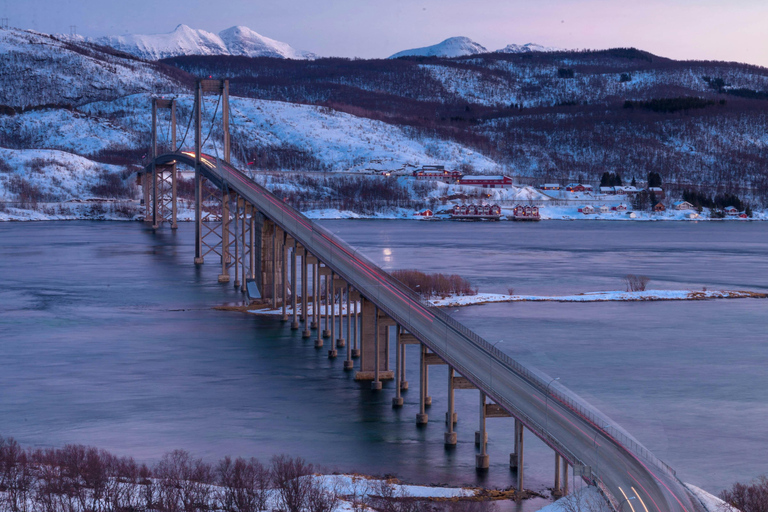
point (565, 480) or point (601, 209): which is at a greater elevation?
point (601, 209)

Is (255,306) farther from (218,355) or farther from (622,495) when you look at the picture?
(622,495)

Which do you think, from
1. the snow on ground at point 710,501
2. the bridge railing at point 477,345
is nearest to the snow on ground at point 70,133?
the bridge railing at point 477,345

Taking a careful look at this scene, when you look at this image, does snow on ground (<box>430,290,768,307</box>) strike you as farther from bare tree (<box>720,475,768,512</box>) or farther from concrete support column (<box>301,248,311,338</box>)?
bare tree (<box>720,475,768,512</box>)

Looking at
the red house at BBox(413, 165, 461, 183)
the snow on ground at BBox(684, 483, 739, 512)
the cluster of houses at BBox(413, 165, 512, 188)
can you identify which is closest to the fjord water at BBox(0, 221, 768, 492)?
the snow on ground at BBox(684, 483, 739, 512)

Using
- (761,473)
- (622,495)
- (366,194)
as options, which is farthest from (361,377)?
(366,194)

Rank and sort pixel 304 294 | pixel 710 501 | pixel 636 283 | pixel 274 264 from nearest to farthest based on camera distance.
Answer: pixel 710 501 < pixel 304 294 < pixel 274 264 < pixel 636 283

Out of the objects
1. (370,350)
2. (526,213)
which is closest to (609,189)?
(526,213)

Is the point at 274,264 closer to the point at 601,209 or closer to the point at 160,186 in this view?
the point at 160,186
